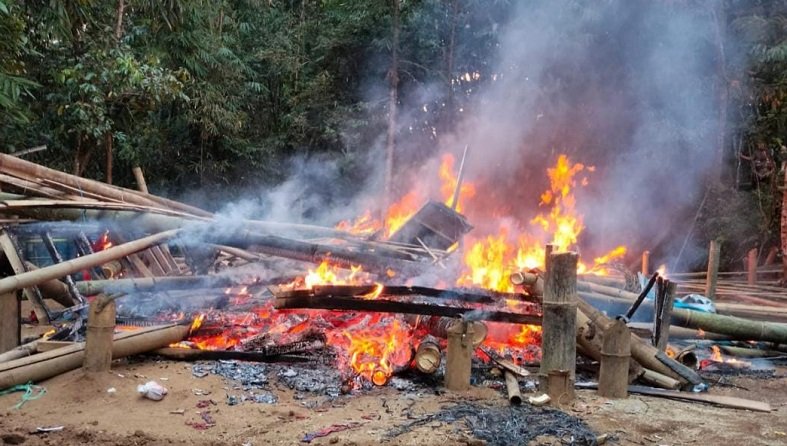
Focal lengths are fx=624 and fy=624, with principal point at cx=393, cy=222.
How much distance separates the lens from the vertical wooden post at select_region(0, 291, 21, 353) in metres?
6.48

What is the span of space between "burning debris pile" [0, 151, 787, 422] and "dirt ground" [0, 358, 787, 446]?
0.27 m

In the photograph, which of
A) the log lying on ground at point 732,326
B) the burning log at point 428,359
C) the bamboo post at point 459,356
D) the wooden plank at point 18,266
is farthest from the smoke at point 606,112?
the bamboo post at point 459,356

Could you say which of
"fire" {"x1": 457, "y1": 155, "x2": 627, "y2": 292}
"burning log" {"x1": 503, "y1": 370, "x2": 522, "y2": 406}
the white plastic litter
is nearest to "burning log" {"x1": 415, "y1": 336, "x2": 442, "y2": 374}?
"burning log" {"x1": 503, "y1": 370, "x2": 522, "y2": 406}

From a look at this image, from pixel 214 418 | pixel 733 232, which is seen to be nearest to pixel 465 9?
pixel 733 232

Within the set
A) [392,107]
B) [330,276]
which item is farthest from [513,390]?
[392,107]

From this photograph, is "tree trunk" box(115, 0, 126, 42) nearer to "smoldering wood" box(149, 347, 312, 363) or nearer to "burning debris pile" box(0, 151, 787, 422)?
"burning debris pile" box(0, 151, 787, 422)

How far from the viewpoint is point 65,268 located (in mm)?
6477

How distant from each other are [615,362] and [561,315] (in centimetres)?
76

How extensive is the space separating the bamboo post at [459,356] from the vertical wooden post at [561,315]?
725 mm

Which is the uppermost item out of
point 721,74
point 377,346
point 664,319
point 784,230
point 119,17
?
point 721,74

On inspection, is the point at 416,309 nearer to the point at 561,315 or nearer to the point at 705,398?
the point at 561,315

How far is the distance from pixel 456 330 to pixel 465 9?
1310 cm

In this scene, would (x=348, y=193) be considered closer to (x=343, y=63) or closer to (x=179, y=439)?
(x=343, y=63)

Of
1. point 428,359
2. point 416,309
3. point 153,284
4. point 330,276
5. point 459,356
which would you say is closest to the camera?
point 459,356
